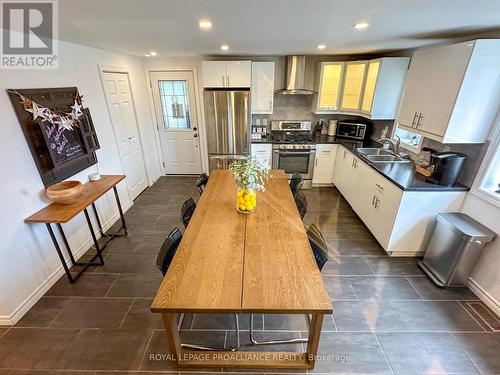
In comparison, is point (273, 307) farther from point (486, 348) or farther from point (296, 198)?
point (486, 348)

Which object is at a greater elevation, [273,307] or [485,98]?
[485,98]

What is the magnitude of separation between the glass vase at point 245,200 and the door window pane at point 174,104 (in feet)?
10.6

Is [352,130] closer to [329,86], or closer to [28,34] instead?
[329,86]

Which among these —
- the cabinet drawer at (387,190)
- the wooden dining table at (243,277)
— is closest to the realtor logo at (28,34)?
the wooden dining table at (243,277)

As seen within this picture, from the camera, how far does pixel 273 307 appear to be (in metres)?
1.25

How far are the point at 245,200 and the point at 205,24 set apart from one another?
1.60 metres

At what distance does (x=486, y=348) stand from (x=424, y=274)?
770 mm

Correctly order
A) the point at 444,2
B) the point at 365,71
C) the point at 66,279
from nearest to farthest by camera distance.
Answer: the point at 444,2
the point at 66,279
the point at 365,71

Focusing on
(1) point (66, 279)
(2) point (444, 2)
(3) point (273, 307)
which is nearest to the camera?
(3) point (273, 307)

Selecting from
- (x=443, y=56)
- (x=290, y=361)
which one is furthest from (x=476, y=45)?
(x=290, y=361)

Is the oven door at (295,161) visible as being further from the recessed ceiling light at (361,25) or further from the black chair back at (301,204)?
the recessed ceiling light at (361,25)

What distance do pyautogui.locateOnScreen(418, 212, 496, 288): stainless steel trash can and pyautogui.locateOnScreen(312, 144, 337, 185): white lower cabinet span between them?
2.15 meters

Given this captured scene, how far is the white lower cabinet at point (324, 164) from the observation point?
14.0 feet

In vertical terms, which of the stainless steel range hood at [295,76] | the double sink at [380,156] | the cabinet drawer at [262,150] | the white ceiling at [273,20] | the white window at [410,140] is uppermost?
the white ceiling at [273,20]
